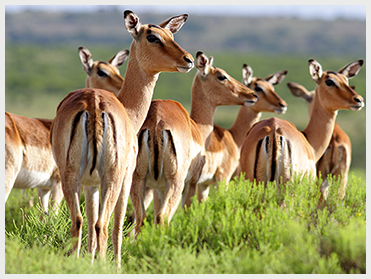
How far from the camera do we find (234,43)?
309 feet

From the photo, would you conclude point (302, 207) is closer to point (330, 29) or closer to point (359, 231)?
point (359, 231)

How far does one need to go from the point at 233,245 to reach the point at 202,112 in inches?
127

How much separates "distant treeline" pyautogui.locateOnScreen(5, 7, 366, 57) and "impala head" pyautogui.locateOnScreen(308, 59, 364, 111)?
253 feet

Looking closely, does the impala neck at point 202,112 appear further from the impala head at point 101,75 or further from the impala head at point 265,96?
the impala head at point 265,96

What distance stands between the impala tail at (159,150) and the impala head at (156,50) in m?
0.70

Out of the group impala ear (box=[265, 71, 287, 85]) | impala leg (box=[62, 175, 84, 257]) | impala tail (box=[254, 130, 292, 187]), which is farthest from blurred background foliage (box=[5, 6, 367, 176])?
impala leg (box=[62, 175, 84, 257])

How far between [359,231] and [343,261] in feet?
1.07

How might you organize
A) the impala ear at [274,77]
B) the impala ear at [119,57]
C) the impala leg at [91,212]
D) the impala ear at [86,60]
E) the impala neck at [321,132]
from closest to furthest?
the impala leg at [91,212]
the impala neck at [321,132]
the impala ear at [86,60]
the impala ear at [119,57]
the impala ear at [274,77]

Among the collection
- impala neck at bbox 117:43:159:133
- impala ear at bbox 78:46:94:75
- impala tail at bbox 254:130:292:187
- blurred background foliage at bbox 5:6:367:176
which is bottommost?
impala tail at bbox 254:130:292:187

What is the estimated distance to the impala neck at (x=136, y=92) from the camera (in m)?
5.83

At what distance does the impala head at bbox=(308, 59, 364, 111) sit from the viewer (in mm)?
8117

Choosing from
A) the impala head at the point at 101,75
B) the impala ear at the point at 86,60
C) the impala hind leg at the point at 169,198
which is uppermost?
the impala ear at the point at 86,60

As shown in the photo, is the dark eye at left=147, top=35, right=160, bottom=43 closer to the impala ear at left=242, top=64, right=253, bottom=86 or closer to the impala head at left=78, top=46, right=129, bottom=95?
the impala head at left=78, top=46, right=129, bottom=95

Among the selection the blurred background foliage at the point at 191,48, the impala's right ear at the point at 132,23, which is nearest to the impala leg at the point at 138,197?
the impala's right ear at the point at 132,23
